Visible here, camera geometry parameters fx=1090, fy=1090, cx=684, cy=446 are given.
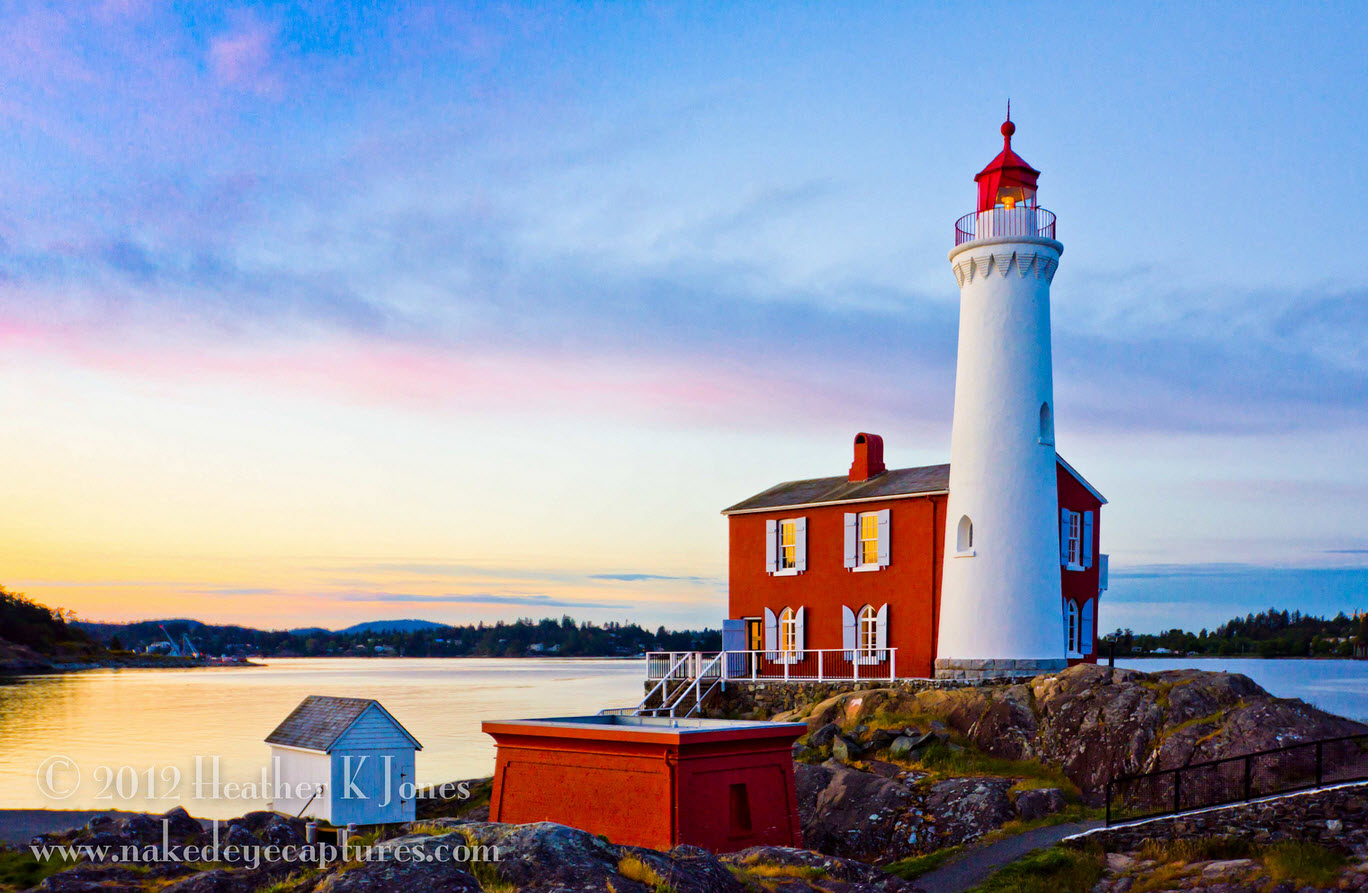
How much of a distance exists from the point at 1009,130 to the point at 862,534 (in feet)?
36.4

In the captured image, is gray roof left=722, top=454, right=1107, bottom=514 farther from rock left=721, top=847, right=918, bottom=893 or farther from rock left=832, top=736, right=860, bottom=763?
rock left=721, top=847, right=918, bottom=893

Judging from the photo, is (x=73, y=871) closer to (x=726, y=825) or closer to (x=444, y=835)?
(x=444, y=835)

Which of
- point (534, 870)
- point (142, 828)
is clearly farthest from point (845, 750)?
point (534, 870)

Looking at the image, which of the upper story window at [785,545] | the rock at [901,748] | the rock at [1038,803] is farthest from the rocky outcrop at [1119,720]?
the upper story window at [785,545]

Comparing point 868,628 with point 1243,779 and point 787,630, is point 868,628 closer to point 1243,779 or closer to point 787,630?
point 787,630

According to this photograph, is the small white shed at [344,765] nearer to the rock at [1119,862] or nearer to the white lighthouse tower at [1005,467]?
the rock at [1119,862]

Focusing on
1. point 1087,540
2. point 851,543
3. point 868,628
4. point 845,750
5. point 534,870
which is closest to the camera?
point 534,870

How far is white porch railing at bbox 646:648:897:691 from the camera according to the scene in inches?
1128

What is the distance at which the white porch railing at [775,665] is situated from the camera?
28.6 m

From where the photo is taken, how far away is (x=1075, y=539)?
2927 centimetres

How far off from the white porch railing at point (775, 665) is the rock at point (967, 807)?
815 cm

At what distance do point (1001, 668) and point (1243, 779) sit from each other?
799 cm

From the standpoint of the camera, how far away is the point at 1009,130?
90.3ft

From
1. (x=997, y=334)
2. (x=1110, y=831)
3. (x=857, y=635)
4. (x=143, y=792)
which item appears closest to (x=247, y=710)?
(x=143, y=792)
